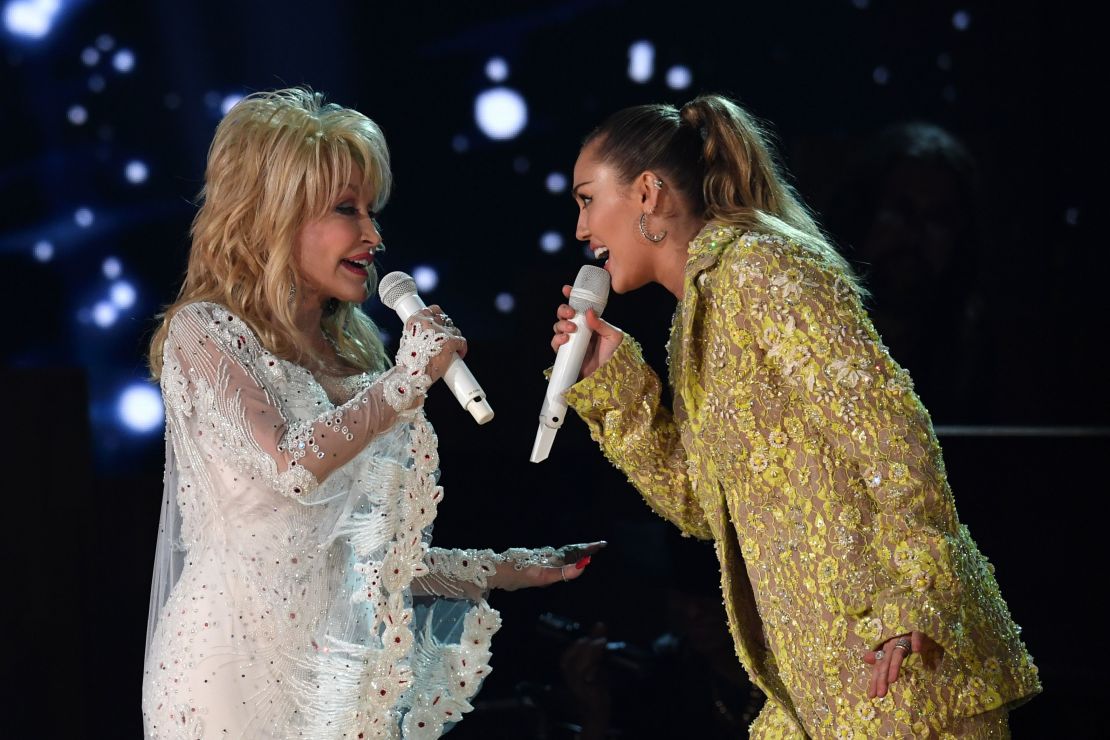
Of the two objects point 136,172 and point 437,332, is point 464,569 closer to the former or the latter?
point 437,332

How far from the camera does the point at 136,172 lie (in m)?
3.01

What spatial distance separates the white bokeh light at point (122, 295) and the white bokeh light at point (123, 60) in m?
0.53

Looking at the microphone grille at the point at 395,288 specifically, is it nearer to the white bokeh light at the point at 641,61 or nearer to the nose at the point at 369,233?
the nose at the point at 369,233

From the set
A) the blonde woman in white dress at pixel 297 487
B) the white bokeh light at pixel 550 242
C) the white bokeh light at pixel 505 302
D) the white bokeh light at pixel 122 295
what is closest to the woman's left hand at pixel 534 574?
the blonde woman in white dress at pixel 297 487

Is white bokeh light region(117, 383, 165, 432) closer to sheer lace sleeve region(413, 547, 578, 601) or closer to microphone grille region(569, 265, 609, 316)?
sheer lace sleeve region(413, 547, 578, 601)

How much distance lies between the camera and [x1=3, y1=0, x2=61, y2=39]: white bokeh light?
294cm

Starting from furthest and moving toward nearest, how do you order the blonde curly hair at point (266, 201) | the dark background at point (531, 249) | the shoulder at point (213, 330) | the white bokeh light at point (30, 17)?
the white bokeh light at point (30, 17) < the dark background at point (531, 249) < the blonde curly hair at point (266, 201) < the shoulder at point (213, 330)

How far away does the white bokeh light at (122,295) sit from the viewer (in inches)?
118

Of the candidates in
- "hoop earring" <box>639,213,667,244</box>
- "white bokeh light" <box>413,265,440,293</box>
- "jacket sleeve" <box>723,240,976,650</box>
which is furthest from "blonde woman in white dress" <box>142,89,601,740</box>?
"white bokeh light" <box>413,265,440,293</box>

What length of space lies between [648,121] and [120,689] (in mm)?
1840

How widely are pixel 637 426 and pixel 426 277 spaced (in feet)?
4.03

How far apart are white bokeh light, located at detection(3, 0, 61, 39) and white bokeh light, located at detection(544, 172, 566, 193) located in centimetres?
129

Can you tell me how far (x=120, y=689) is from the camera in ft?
9.12

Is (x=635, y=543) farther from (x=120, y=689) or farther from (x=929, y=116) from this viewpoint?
(x=929, y=116)
